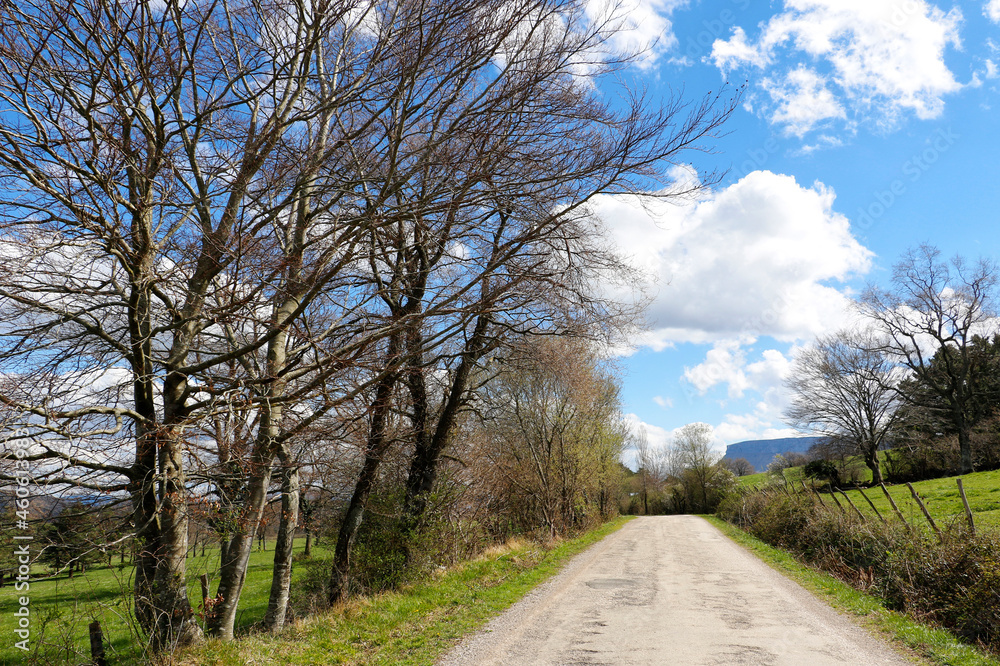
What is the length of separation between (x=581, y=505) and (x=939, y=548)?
17575 millimetres

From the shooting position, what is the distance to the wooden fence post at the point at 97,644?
6129 millimetres

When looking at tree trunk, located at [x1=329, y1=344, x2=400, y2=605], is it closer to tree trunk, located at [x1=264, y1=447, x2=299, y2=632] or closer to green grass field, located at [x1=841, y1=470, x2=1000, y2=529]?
tree trunk, located at [x1=264, y1=447, x2=299, y2=632]

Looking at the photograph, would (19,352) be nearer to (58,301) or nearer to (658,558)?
(58,301)

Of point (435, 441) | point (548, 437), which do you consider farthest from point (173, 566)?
point (548, 437)

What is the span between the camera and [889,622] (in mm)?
7730

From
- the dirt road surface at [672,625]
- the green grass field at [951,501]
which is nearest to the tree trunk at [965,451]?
the green grass field at [951,501]

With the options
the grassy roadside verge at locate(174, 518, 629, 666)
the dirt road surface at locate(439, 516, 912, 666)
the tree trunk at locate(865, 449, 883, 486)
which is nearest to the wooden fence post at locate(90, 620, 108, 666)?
the grassy roadside verge at locate(174, 518, 629, 666)

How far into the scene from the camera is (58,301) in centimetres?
512

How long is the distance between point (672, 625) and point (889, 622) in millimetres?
3160

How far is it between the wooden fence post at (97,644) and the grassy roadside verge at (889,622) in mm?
9172

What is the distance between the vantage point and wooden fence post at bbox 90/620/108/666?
6129 millimetres

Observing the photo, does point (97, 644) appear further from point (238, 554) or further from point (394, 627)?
point (394, 627)

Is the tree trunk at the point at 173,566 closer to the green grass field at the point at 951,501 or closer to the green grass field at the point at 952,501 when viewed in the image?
the green grass field at the point at 951,501

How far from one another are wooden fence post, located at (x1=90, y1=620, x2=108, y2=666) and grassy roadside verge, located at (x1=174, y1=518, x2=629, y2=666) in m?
1.15
